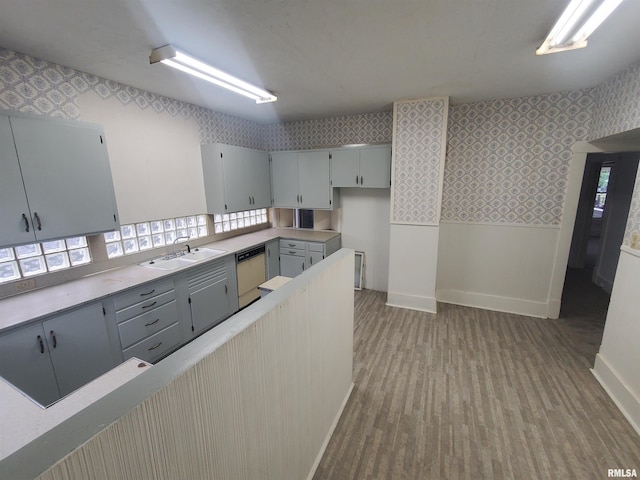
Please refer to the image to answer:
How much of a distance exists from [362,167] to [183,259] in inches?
102

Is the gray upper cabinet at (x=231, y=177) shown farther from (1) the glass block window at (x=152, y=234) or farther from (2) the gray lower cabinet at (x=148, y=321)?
(2) the gray lower cabinet at (x=148, y=321)

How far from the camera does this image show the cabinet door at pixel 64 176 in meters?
1.92

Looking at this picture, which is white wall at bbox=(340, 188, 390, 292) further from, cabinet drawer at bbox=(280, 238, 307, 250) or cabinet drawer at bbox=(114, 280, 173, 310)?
cabinet drawer at bbox=(114, 280, 173, 310)

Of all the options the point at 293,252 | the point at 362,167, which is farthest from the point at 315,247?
the point at 362,167

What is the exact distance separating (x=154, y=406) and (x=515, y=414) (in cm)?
253

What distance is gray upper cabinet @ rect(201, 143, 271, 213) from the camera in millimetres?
3482

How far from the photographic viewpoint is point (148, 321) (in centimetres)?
248

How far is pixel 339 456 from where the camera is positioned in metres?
1.78

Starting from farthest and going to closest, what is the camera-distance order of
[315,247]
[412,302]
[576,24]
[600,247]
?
1. [600,247]
2. [315,247]
3. [412,302]
4. [576,24]

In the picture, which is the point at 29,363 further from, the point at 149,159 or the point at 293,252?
the point at 293,252

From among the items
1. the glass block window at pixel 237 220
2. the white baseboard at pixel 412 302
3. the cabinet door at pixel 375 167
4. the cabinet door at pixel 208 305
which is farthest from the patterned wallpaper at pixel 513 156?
the cabinet door at pixel 208 305

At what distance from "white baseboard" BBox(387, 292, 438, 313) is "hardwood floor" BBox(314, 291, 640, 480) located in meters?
0.42

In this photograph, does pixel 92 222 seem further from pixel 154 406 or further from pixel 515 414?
pixel 515 414

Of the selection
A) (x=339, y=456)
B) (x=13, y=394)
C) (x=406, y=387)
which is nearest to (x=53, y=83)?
(x=13, y=394)
